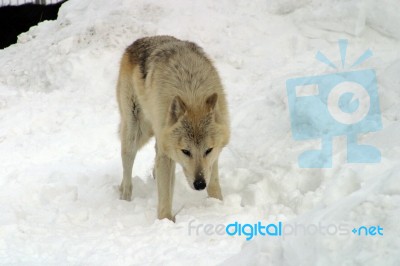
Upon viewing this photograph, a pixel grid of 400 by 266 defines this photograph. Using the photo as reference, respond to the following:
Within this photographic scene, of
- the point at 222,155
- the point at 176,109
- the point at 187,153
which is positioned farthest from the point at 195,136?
the point at 222,155

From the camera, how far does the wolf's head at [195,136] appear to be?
4.77 metres

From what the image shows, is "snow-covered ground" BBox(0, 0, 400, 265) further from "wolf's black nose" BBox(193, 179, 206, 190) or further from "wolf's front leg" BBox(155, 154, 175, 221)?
"wolf's black nose" BBox(193, 179, 206, 190)

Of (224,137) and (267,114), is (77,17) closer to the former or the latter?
(267,114)

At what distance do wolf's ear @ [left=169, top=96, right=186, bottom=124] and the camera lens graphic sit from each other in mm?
2237

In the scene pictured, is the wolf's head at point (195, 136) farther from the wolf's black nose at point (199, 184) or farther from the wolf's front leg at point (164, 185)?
the wolf's front leg at point (164, 185)

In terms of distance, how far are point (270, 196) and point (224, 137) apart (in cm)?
89

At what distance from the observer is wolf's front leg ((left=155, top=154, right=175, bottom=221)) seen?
17.3 ft

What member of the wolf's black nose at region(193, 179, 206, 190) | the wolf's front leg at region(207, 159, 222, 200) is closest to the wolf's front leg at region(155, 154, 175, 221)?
the wolf's front leg at region(207, 159, 222, 200)

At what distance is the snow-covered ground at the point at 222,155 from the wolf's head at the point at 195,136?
19.5 inches

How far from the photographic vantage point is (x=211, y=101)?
499 cm

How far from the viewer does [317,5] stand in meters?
9.73

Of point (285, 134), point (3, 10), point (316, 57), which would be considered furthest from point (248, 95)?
point (3, 10)

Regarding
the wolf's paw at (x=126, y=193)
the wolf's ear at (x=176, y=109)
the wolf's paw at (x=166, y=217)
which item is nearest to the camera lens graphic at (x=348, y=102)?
the wolf's ear at (x=176, y=109)

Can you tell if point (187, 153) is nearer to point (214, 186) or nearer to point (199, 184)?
point (199, 184)
